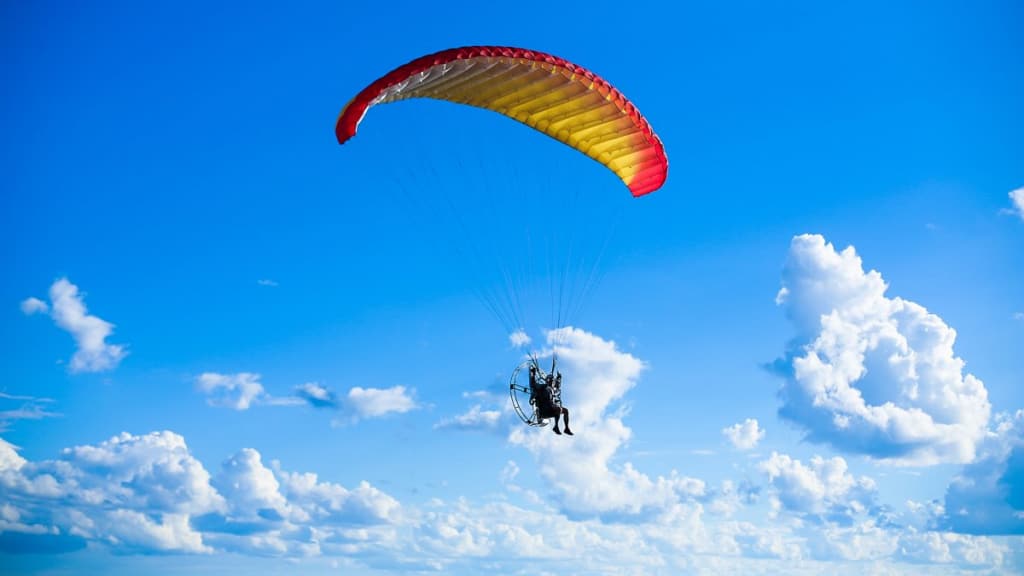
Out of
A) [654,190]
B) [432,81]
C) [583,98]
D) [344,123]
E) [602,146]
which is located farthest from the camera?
[654,190]

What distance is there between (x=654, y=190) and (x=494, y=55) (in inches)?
320

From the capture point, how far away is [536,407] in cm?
2472

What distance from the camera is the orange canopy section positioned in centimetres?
2238

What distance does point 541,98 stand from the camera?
25.5 metres

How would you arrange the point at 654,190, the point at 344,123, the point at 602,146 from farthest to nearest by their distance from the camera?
the point at 654,190
the point at 602,146
the point at 344,123

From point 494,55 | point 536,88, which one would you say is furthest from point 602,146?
point 494,55

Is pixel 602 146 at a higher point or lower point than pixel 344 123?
higher

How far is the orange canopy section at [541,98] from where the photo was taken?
881 inches

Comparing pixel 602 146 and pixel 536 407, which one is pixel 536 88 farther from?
pixel 536 407

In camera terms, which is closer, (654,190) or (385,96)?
(385,96)

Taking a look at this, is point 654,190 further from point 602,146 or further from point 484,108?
point 484,108

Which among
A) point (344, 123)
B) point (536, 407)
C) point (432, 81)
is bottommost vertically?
point (536, 407)

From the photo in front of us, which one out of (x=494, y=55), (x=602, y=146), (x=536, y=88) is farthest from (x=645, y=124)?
(x=494, y=55)

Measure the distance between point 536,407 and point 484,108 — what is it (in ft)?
25.9
